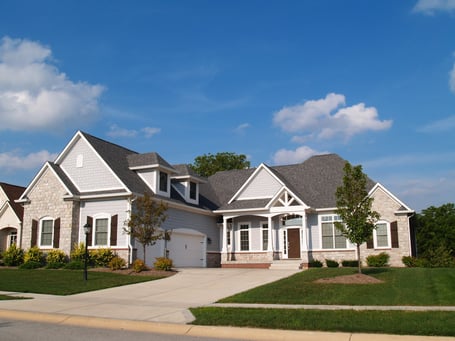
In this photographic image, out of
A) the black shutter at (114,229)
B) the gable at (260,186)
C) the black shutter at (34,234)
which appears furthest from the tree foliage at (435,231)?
the black shutter at (34,234)

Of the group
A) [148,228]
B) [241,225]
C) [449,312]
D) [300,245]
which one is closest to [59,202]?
[148,228]

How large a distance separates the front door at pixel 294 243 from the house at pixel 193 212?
2.5 inches

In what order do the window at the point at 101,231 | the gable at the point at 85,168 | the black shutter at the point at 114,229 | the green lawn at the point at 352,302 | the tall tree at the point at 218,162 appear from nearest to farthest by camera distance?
1. the green lawn at the point at 352,302
2. the black shutter at the point at 114,229
3. the window at the point at 101,231
4. the gable at the point at 85,168
5. the tall tree at the point at 218,162

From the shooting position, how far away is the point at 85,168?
28297 millimetres

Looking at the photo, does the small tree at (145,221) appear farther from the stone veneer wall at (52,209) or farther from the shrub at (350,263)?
the shrub at (350,263)

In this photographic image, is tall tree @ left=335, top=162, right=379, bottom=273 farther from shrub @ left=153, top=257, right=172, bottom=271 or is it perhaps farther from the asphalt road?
the asphalt road

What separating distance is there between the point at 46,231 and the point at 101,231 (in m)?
3.66

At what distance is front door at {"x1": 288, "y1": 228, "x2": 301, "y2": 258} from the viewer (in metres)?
30.2

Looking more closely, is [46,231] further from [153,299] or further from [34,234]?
[153,299]

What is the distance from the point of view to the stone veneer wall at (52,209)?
2686 centimetres

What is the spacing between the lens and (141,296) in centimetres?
1680

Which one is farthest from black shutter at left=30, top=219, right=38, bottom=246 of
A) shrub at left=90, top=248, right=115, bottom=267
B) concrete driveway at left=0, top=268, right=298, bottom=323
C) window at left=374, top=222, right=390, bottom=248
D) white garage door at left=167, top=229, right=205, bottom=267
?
window at left=374, top=222, right=390, bottom=248

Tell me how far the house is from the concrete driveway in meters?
6.18

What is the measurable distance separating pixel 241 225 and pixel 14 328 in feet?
72.4
